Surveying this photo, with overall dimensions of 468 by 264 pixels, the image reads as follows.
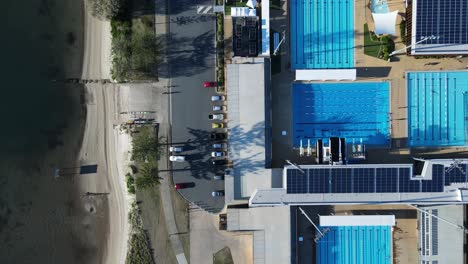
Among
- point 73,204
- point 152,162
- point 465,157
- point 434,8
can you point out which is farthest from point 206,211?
point 434,8

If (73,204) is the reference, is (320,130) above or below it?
above

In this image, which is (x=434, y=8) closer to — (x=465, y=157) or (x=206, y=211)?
(x=465, y=157)

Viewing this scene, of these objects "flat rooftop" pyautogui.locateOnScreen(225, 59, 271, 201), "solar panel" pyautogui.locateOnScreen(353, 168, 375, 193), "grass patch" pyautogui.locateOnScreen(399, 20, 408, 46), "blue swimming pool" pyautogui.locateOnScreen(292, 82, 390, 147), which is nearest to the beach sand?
"flat rooftop" pyautogui.locateOnScreen(225, 59, 271, 201)

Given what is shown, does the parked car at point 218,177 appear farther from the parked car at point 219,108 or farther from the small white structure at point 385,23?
the small white structure at point 385,23

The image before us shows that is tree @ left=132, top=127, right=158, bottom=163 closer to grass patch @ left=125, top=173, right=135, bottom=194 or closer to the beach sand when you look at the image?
the beach sand

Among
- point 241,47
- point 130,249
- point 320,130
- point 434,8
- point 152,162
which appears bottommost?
point 130,249

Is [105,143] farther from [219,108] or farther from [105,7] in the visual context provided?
[105,7]
